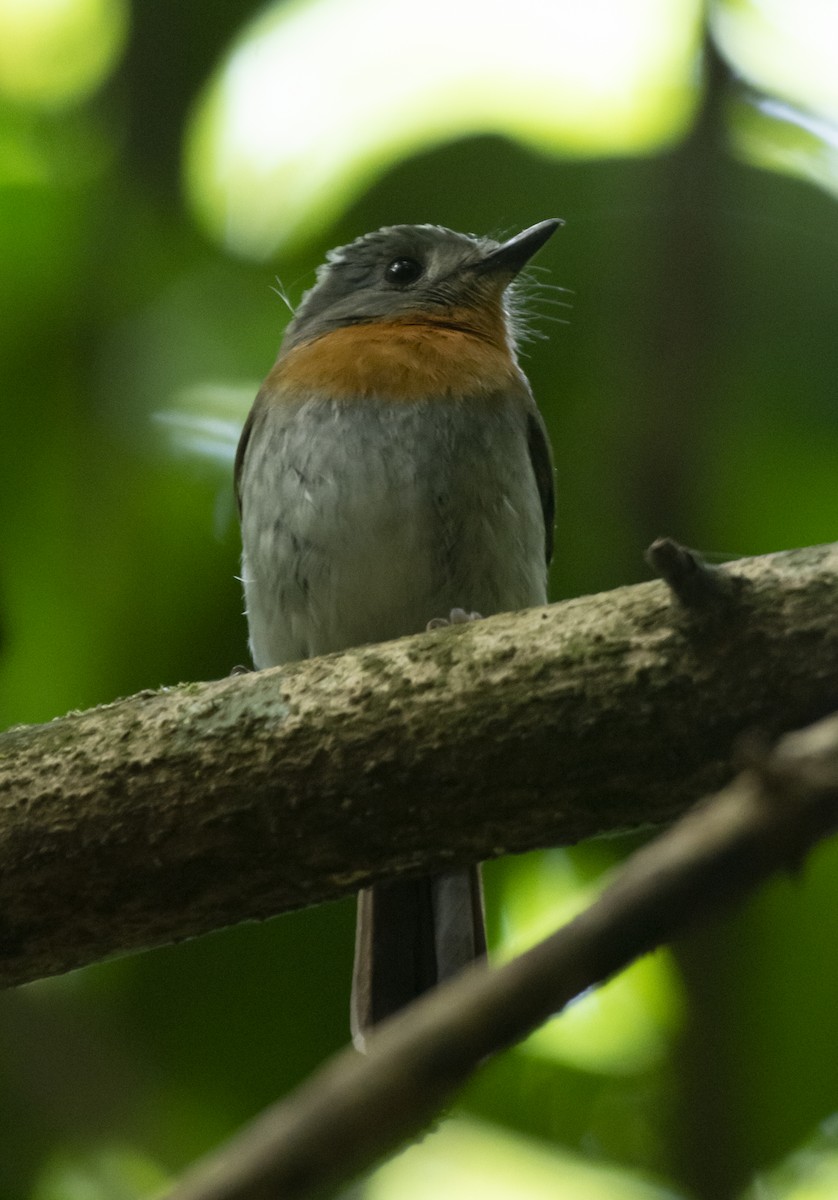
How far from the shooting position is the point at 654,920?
1.00m

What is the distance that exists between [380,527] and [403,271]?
1263 millimetres

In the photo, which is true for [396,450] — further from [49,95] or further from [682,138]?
[49,95]

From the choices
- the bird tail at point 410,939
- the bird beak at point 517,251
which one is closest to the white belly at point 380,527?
the bird beak at point 517,251

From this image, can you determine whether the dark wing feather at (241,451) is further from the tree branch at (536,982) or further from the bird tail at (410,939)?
the tree branch at (536,982)

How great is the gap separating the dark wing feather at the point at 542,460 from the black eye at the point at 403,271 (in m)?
0.86

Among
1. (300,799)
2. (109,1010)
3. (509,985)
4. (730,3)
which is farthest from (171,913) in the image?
(730,3)

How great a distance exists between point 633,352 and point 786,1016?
1549 mm

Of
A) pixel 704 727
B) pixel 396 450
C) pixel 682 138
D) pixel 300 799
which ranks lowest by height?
pixel 300 799

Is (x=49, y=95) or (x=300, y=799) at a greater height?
(x=49, y=95)

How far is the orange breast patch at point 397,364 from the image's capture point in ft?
13.0

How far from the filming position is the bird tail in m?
3.49

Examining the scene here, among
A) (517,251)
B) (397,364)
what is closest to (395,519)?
(397,364)

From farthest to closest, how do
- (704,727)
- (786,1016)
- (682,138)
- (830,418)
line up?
(682,138) → (830,418) → (786,1016) → (704,727)

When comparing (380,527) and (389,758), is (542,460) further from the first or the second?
(389,758)
